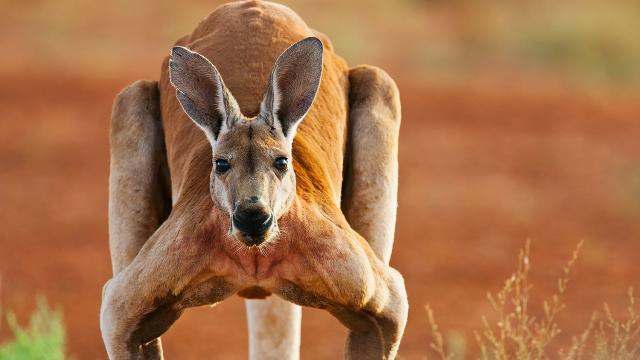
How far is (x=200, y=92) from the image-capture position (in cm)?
505

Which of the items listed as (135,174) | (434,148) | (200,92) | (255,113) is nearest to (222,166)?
(200,92)

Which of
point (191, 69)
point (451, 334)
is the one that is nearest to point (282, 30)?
point (191, 69)

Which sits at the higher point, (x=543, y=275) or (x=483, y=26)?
(x=483, y=26)

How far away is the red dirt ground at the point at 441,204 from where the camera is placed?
1122 cm

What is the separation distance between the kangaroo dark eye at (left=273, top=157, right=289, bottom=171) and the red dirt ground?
5034mm

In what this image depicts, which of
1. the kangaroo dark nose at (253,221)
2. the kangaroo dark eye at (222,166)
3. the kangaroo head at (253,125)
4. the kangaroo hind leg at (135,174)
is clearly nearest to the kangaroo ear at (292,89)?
the kangaroo head at (253,125)

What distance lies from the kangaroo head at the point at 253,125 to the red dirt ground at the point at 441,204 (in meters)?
4.93

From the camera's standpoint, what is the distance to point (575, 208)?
14.5m

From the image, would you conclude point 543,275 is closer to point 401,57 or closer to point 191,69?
point 191,69

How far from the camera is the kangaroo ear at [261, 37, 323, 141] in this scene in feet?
16.5

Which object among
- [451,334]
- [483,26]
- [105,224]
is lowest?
[451,334]

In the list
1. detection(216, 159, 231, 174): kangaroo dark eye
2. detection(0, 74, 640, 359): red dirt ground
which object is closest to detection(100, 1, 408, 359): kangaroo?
detection(216, 159, 231, 174): kangaroo dark eye

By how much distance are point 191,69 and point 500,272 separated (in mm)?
7666

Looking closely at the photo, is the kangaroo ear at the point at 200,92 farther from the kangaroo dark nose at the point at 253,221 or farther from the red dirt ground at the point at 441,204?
the red dirt ground at the point at 441,204
